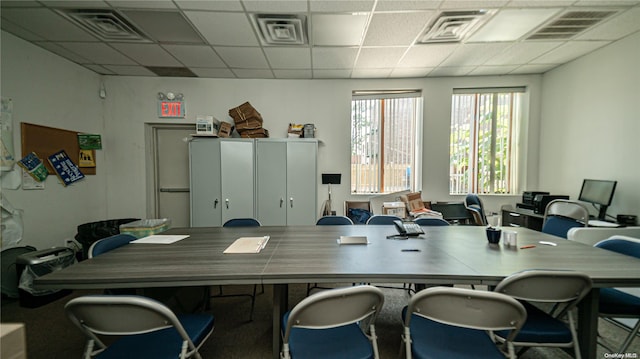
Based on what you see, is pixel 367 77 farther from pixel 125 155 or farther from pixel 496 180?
pixel 125 155

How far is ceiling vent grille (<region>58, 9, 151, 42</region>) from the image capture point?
235 centimetres

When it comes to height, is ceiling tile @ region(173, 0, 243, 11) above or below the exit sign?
above

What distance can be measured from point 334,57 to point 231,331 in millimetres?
3520

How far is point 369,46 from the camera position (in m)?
2.96

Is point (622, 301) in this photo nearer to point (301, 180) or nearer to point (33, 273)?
point (301, 180)

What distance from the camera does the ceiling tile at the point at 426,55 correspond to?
9.88ft

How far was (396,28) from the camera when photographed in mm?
2572

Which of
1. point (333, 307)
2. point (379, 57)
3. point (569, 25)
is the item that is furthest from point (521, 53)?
point (333, 307)

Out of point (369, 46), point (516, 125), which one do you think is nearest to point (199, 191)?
point (369, 46)

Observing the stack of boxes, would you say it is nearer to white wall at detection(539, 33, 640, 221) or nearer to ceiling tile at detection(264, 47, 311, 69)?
ceiling tile at detection(264, 47, 311, 69)

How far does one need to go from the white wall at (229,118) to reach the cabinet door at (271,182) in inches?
22.1

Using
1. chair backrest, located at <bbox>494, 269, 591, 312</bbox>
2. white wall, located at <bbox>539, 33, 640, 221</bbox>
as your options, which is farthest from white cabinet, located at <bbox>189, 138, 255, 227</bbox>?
white wall, located at <bbox>539, 33, 640, 221</bbox>

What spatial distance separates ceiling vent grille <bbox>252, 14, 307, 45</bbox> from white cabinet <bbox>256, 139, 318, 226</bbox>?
1.40 metres

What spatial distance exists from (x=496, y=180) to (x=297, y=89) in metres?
4.07
